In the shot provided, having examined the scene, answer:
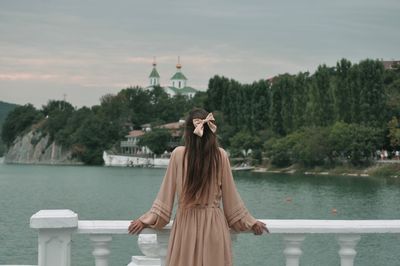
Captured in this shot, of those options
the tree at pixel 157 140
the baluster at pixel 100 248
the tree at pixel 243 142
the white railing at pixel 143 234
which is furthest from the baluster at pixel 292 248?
the tree at pixel 157 140

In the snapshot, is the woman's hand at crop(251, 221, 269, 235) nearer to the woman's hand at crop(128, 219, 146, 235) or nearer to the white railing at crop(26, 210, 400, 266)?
the white railing at crop(26, 210, 400, 266)

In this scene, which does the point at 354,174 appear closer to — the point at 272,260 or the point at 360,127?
the point at 360,127

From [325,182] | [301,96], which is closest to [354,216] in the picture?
[325,182]

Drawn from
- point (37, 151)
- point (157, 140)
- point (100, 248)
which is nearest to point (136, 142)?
point (157, 140)

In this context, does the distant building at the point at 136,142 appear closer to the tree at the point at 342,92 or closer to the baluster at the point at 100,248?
the tree at the point at 342,92

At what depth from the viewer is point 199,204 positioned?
430cm

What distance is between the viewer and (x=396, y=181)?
63.8 metres

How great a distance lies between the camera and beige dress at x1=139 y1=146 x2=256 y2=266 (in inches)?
166

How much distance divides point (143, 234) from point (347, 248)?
1.34 m

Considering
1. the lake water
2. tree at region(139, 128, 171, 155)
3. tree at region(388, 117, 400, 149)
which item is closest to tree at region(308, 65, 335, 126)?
the lake water

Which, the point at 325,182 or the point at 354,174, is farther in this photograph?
the point at 354,174

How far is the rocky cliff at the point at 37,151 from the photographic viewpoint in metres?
141

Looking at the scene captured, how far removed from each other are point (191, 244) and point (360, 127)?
6509 centimetres

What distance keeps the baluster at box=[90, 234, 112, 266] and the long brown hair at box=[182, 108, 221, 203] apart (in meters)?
0.66
